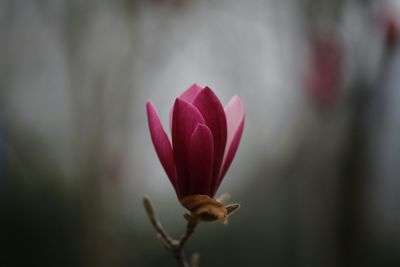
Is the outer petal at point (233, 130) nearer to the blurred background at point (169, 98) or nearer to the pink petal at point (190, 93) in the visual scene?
the pink petal at point (190, 93)

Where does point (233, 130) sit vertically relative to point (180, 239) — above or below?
above

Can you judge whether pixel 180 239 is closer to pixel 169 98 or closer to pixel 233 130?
pixel 233 130

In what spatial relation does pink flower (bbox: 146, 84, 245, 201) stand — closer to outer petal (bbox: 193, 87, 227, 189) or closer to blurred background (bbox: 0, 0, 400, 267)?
outer petal (bbox: 193, 87, 227, 189)

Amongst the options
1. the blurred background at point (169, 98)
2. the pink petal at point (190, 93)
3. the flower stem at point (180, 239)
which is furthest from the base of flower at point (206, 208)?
the blurred background at point (169, 98)

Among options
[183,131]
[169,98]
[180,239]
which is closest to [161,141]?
[183,131]

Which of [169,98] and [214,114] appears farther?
[169,98]

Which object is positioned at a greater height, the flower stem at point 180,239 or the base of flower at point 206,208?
the base of flower at point 206,208

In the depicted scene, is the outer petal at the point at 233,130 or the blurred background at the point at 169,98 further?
the blurred background at the point at 169,98
